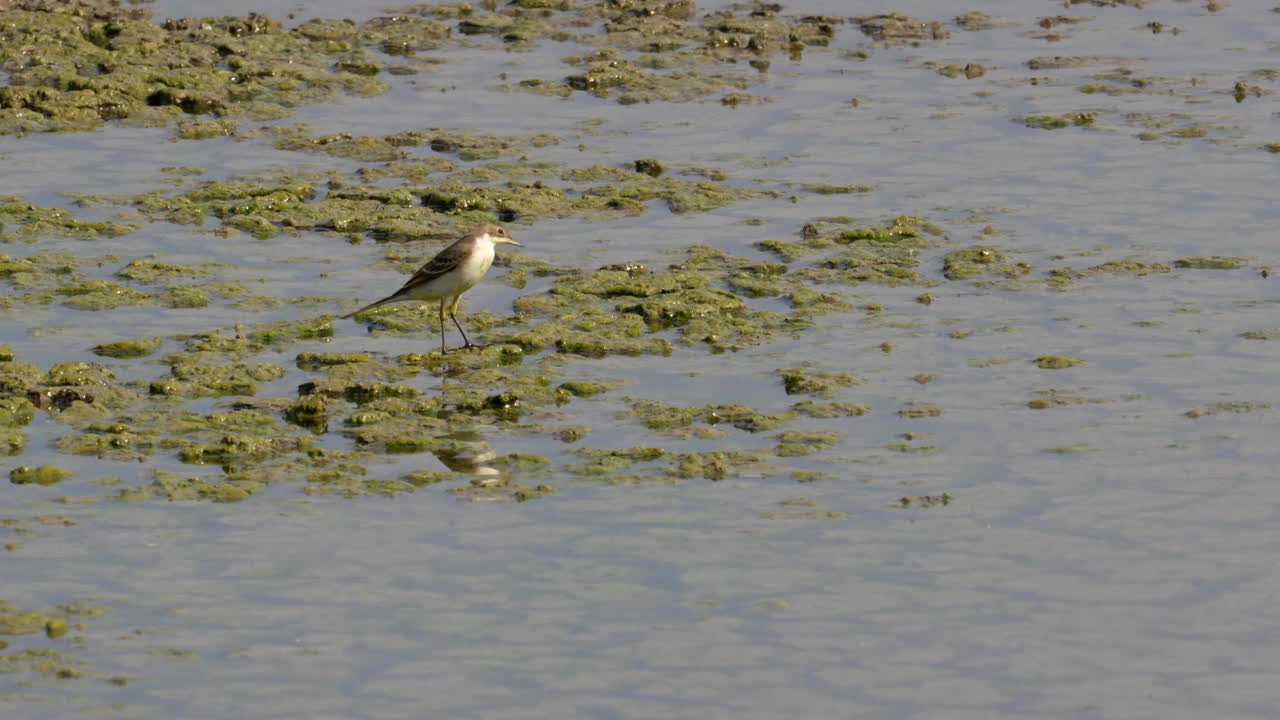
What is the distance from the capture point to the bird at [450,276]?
15.4 m

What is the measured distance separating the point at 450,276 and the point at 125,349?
2423mm

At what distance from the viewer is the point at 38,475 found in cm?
1250

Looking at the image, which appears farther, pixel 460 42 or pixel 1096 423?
pixel 460 42

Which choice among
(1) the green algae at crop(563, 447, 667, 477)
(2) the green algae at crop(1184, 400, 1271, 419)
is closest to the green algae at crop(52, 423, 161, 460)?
(1) the green algae at crop(563, 447, 667, 477)

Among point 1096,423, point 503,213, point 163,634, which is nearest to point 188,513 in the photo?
point 163,634

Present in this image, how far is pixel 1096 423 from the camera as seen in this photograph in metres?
13.8

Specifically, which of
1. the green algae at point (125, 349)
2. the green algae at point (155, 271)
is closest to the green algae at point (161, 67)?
the green algae at point (155, 271)

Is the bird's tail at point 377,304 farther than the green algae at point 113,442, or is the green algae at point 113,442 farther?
the bird's tail at point 377,304

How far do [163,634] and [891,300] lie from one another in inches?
304

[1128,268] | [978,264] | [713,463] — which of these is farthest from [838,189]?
[713,463]

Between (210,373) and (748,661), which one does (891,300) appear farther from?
(748,661)

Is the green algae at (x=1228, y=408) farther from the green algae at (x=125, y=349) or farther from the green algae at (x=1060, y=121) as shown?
the green algae at (x=1060, y=121)

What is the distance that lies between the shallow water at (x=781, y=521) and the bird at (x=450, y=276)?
34 cm

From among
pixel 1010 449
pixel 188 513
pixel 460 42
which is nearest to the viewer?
pixel 188 513
